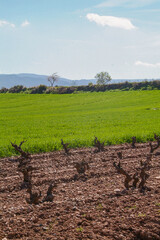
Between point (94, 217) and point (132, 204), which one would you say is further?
point (132, 204)

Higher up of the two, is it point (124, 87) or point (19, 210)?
point (124, 87)

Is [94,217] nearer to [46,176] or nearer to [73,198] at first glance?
[73,198]

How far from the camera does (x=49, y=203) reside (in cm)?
685

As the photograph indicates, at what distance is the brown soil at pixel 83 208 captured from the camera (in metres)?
5.34

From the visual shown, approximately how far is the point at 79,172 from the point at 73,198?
8.57ft

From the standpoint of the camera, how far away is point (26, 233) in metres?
5.44

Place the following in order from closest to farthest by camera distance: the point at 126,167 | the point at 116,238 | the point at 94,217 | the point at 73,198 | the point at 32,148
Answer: the point at 116,238, the point at 94,217, the point at 73,198, the point at 126,167, the point at 32,148

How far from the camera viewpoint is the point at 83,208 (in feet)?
21.1

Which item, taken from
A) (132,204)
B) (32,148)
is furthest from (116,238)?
(32,148)

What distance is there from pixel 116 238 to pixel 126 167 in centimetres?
547

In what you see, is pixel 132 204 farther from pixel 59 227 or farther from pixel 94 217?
pixel 59 227

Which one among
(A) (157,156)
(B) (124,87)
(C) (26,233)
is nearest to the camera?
(C) (26,233)

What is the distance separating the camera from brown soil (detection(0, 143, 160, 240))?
210 inches

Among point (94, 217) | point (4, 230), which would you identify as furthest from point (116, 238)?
point (4, 230)
